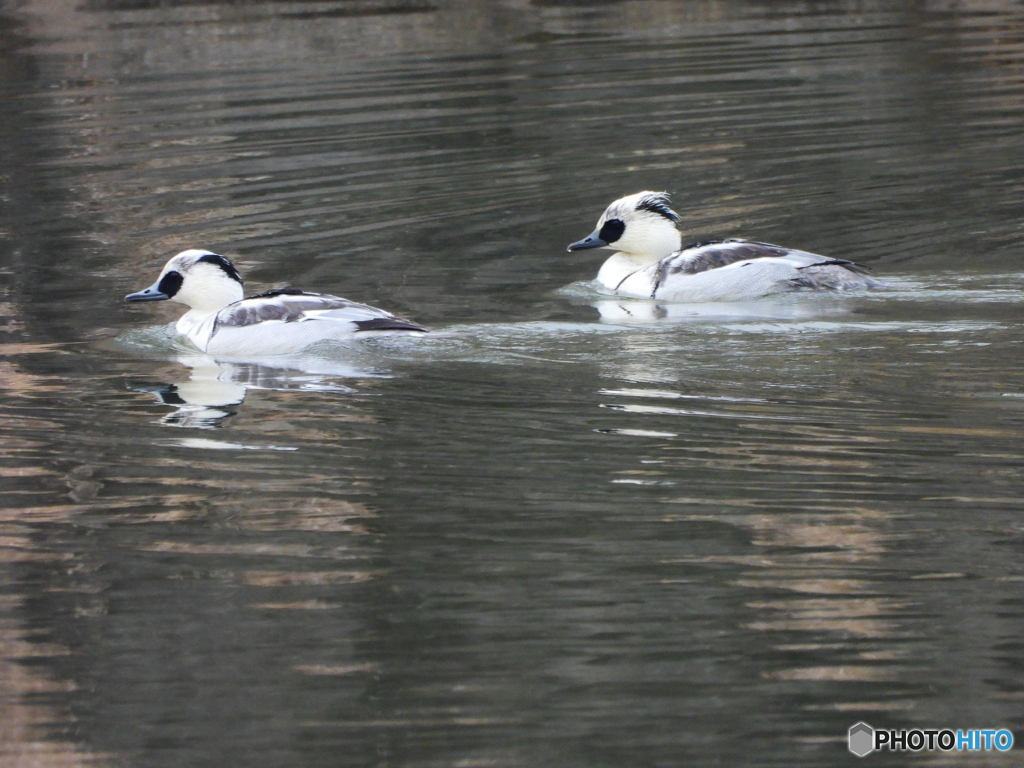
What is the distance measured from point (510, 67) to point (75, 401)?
15.6 metres

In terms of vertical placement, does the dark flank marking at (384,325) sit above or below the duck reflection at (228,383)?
above

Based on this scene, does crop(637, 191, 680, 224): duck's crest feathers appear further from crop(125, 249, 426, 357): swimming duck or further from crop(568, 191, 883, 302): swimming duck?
crop(125, 249, 426, 357): swimming duck

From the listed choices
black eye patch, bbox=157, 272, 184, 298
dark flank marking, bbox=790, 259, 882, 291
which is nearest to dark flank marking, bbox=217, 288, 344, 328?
black eye patch, bbox=157, 272, 184, 298

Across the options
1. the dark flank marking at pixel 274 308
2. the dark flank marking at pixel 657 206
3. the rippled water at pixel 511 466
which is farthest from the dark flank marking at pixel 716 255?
the dark flank marking at pixel 274 308

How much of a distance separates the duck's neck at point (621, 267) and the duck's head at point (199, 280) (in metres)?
3.01

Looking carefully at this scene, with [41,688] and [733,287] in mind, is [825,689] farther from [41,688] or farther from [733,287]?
[733,287]

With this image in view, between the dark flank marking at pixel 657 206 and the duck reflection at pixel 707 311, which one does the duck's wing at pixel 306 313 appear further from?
the dark flank marking at pixel 657 206

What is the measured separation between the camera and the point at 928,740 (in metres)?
5.09

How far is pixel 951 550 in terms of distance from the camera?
21.1 feet

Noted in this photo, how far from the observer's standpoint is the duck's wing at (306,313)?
10289 millimetres

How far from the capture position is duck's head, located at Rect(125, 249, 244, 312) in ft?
36.7

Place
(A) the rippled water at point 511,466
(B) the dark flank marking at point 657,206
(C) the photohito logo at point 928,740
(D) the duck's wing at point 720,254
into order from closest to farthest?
(C) the photohito logo at point 928,740 → (A) the rippled water at point 511,466 → (D) the duck's wing at point 720,254 → (B) the dark flank marking at point 657,206

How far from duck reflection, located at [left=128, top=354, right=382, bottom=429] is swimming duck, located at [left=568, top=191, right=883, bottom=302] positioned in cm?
307

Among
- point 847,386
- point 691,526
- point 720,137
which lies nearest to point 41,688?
point 691,526
